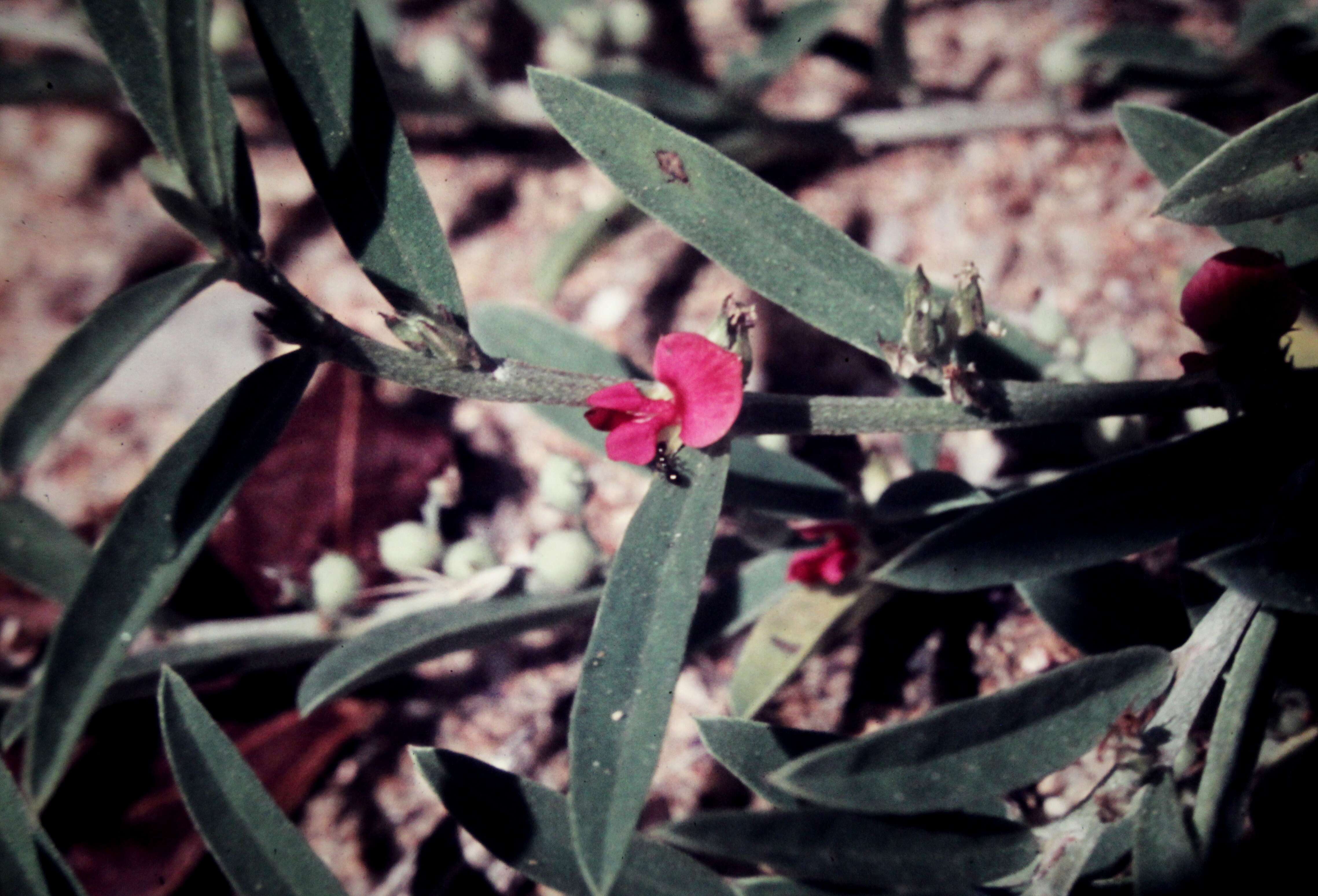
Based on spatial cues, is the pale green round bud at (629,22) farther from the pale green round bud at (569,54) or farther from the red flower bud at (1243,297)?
the red flower bud at (1243,297)

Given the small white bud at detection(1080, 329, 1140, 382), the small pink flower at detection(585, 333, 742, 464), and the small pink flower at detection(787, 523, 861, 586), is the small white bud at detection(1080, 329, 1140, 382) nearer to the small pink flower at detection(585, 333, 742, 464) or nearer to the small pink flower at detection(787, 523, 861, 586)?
the small pink flower at detection(787, 523, 861, 586)

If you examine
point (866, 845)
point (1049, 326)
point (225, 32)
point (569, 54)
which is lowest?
point (866, 845)

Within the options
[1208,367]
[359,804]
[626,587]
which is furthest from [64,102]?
[1208,367]

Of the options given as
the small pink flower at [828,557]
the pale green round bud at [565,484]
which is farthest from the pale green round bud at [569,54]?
the small pink flower at [828,557]

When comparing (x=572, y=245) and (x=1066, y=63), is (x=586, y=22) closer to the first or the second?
(x=572, y=245)

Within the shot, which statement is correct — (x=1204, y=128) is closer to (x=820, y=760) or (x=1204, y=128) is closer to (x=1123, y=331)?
(x=1123, y=331)

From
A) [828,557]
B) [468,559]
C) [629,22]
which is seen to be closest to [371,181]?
[468,559]
